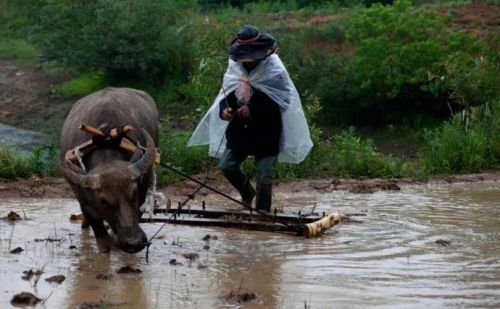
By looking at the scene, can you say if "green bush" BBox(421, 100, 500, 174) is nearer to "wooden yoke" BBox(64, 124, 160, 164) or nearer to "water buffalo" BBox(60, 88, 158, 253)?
"water buffalo" BBox(60, 88, 158, 253)

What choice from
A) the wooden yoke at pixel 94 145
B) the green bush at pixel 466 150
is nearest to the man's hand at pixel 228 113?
the wooden yoke at pixel 94 145

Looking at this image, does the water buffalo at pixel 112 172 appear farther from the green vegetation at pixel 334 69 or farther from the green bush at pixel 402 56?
the green bush at pixel 402 56

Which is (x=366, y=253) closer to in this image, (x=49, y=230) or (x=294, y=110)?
(x=294, y=110)

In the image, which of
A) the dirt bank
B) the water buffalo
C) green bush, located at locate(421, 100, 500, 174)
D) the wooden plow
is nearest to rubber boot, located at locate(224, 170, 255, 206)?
the wooden plow

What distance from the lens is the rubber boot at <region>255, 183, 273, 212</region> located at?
29.6ft

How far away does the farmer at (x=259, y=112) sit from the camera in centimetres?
884

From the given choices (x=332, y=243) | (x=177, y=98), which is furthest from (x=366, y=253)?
(x=177, y=98)

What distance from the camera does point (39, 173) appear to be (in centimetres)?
1203

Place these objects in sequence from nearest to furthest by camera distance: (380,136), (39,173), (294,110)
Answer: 1. (294,110)
2. (39,173)
3. (380,136)

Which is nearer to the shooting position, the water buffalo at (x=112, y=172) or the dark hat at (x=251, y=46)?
the water buffalo at (x=112, y=172)

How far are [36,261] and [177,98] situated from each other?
17.7 meters

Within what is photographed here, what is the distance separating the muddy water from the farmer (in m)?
0.64

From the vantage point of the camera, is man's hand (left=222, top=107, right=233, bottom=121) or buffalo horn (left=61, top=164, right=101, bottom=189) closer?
buffalo horn (left=61, top=164, right=101, bottom=189)

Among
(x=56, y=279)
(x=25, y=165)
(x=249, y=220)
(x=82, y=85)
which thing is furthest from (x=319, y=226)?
(x=82, y=85)
